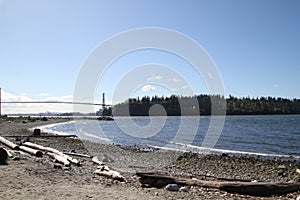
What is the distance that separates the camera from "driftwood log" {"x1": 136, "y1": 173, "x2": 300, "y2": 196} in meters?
10.8

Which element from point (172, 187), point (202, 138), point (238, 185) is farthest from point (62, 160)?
point (202, 138)

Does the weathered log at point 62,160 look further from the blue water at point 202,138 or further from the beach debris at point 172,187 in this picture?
the blue water at point 202,138

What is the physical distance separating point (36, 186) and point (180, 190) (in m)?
4.55

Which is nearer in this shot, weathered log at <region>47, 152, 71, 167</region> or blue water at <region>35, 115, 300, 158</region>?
weathered log at <region>47, 152, 71, 167</region>

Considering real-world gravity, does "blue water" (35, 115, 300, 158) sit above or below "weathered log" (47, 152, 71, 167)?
below

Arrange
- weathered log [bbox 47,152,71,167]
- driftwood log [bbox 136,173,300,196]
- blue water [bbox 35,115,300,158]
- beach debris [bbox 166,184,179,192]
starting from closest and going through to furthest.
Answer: driftwood log [bbox 136,173,300,196] → beach debris [bbox 166,184,179,192] → weathered log [bbox 47,152,71,167] → blue water [bbox 35,115,300,158]

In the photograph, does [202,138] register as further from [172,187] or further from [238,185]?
[172,187]

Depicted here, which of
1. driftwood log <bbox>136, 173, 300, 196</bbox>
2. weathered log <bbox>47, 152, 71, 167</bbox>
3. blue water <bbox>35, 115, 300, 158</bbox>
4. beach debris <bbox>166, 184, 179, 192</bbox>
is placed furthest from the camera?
blue water <bbox>35, 115, 300, 158</bbox>

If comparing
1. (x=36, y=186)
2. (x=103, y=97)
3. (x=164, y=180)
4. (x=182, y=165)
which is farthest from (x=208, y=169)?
(x=103, y=97)

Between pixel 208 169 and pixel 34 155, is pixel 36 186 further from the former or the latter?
pixel 208 169

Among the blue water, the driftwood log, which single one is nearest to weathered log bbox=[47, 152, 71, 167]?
the driftwood log

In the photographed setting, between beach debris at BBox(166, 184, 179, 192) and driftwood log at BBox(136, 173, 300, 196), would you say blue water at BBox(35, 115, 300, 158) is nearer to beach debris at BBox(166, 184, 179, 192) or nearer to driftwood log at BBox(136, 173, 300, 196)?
driftwood log at BBox(136, 173, 300, 196)

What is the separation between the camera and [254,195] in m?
10.6

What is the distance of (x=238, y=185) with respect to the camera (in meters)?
10.9
